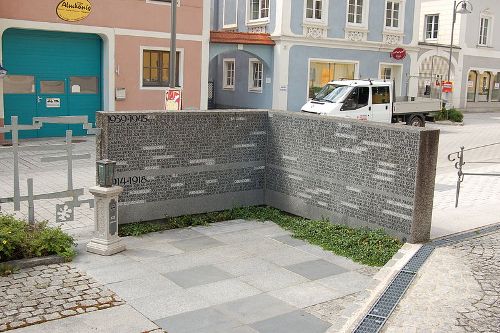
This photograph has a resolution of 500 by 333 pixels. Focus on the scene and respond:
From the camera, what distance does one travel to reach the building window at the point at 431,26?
37969 mm

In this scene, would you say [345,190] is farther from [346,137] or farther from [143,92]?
[143,92]

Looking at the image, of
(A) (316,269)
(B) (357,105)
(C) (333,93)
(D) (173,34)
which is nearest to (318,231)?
(A) (316,269)

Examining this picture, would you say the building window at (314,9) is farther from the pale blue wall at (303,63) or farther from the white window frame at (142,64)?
the white window frame at (142,64)

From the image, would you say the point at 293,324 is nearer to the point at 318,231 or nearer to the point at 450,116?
the point at 318,231

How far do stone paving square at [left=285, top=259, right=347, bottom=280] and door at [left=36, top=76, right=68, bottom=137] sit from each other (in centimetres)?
1333

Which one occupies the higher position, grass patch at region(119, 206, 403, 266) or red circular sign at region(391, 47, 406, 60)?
red circular sign at region(391, 47, 406, 60)

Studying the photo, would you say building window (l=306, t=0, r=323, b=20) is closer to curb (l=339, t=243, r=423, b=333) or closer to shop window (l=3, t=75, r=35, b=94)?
shop window (l=3, t=75, r=35, b=94)

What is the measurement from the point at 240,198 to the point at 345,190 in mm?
1954

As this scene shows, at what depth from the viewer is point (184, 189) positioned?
30.4 feet

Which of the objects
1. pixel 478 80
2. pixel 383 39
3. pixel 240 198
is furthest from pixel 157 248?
pixel 478 80

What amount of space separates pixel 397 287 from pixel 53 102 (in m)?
15.0

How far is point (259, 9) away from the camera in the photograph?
90.8 feet

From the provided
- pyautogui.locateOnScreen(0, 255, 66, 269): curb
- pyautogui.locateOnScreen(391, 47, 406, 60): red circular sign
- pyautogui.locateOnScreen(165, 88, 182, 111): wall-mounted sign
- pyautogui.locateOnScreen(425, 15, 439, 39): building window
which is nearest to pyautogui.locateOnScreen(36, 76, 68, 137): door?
pyautogui.locateOnScreen(165, 88, 182, 111): wall-mounted sign

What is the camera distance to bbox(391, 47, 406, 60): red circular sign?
97.1ft
